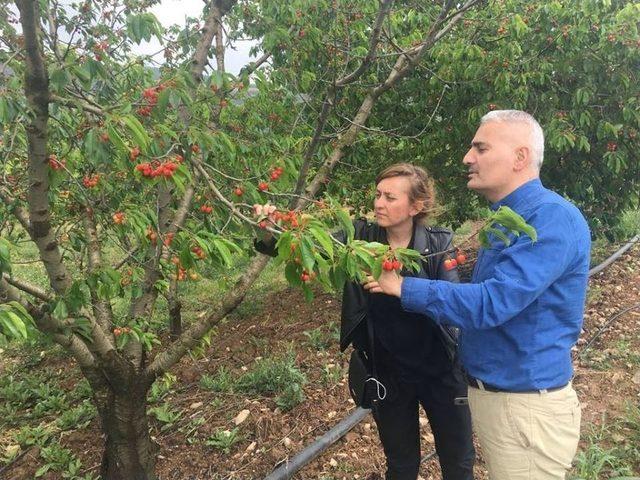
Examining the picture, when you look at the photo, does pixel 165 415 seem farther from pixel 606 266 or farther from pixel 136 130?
pixel 606 266

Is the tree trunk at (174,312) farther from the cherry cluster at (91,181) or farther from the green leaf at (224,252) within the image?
the green leaf at (224,252)

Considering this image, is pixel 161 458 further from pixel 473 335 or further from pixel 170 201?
pixel 473 335

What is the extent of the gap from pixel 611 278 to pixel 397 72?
460 cm

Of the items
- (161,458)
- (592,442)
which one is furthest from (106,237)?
(592,442)

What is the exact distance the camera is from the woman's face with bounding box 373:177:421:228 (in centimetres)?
203

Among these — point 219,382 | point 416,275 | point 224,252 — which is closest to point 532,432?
point 416,275

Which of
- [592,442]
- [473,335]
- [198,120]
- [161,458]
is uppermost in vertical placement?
[198,120]

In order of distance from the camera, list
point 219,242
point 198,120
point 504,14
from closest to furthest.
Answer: point 219,242 → point 198,120 → point 504,14

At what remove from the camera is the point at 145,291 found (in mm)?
2824

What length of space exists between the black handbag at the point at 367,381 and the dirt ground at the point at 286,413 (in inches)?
39.2

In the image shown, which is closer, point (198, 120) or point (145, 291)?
point (198, 120)

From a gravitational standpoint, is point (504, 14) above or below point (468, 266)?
above

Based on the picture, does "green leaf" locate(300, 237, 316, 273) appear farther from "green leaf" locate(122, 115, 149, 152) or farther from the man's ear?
the man's ear

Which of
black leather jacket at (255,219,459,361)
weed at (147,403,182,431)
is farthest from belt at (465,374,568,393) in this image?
weed at (147,403,182,431)
